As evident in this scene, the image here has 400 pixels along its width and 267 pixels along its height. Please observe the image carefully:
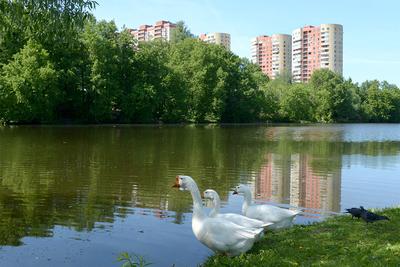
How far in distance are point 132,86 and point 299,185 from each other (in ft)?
210

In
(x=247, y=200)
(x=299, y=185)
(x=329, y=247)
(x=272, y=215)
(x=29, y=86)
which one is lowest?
(x=299, y=185)

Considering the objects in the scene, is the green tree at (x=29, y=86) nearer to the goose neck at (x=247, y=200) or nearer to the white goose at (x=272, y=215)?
the goose neck at (x=247, y=200)

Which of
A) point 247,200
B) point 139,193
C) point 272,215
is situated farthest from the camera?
point 139,193

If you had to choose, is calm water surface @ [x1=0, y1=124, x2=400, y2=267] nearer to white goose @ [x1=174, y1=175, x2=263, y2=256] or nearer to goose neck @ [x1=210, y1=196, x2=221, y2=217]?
goose neck @ [x1=210, y1=196, x2=221, y2=217]

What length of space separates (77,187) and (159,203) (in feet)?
13.3

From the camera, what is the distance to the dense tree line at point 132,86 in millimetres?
64000

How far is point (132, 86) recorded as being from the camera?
79.6 meters

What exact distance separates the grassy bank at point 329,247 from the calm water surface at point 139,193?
4.64ft

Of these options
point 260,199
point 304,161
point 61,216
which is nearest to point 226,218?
point 61,216

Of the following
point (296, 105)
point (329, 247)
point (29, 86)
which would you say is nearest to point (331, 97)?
point (296, 105)

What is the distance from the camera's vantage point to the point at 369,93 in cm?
14475

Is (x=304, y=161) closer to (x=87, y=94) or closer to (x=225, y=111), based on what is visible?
(x=87, y=94)

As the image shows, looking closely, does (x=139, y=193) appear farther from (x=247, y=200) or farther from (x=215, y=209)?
(x=215, y=209)

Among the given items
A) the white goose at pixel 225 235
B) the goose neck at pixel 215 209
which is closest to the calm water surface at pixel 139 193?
the goose neck at pixel 215 209
